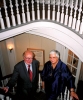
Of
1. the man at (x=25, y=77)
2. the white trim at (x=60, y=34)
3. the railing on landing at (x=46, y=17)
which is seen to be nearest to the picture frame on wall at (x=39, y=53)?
the white trim at (x=60, y=34)

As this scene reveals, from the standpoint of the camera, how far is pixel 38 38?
6.69 m

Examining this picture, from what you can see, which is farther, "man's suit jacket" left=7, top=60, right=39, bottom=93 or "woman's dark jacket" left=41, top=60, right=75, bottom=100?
"man's suit jacket" left=7, top=60, right=39, bottom=93

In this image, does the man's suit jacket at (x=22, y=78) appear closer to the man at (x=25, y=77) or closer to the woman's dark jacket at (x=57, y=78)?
the man at (x=25, y=77)

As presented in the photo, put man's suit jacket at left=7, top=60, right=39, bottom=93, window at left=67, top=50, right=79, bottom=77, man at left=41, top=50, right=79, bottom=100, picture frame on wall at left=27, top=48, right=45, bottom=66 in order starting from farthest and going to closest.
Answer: picture frame on wall at left=27, top=48, right=45, bottom=66
window at left=67, top=50, right=79, bottom=77
man's suit jacket at left=7, top=60, right=39, bottom=93
man at left=41, top=50, right=79, bottom=100

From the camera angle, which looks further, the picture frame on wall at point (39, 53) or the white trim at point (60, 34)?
the picture frame on wall at point (39, 53)

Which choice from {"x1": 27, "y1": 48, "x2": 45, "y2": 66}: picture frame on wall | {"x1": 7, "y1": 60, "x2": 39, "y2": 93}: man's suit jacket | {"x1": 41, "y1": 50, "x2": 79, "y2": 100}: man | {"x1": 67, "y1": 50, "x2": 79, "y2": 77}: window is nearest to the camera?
{"x1": 41, "y1": 50, "x2": 79, "y2": 100}: man

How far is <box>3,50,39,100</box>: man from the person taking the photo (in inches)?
168

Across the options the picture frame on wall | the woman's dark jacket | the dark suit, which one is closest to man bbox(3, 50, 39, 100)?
the dark suit

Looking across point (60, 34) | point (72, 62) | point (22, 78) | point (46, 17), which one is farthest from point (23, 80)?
point (72, 62)

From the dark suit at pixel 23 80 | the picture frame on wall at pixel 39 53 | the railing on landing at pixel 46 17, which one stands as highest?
the railing on landing at pixel 46 17

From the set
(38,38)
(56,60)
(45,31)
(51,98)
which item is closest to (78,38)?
(56,60)

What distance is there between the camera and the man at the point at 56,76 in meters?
4.17

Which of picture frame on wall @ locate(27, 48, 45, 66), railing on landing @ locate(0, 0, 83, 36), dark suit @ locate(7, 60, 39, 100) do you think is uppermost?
railing on landing @ locate(0, 0, 83, 36)

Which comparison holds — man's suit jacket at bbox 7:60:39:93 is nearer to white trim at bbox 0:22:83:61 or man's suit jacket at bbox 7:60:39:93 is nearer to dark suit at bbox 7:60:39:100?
dark suit at bbox 7:60:39:100
